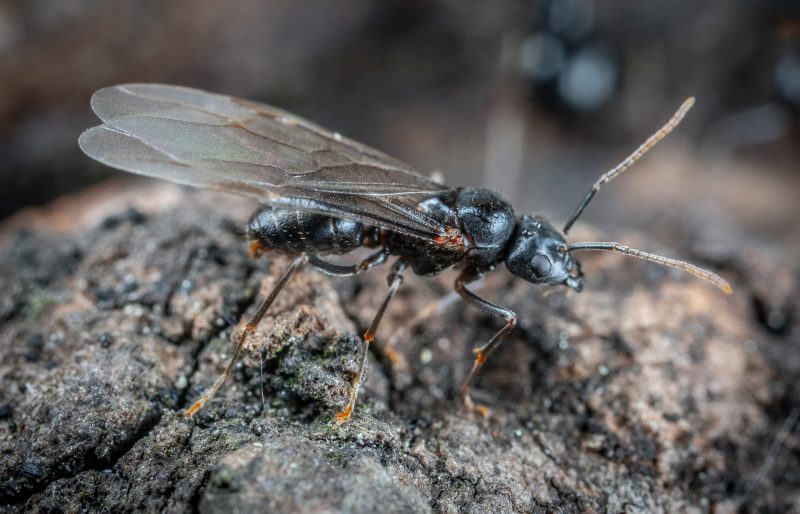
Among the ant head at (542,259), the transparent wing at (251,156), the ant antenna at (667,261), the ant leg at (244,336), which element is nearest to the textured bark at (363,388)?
the ant leg at (244,336)

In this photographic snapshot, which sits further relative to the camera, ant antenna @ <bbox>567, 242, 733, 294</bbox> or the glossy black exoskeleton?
ant antenna @ <bbox>567, 242, 733, 294</bbox>

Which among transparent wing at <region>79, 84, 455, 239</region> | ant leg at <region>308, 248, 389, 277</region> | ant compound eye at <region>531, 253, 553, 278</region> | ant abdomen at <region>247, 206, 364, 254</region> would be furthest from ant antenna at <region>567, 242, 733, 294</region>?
ant abdomen at <region>247, 206, 364, 254</region>

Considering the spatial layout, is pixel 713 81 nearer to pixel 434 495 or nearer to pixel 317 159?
pixel 317 159

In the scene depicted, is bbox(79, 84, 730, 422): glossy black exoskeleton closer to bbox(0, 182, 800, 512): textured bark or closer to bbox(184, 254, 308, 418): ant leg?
bbox(184, 254, 308, 418): ant leg

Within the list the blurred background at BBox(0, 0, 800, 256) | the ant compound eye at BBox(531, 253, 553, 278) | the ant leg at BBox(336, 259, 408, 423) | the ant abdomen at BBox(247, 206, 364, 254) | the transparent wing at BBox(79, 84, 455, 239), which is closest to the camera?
the ant leg at BBox(336, 259, 408, 423)

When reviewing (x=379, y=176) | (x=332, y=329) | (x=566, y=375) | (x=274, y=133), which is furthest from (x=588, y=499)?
(x=274, y=133)

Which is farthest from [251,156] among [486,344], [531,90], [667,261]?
[531,90]
